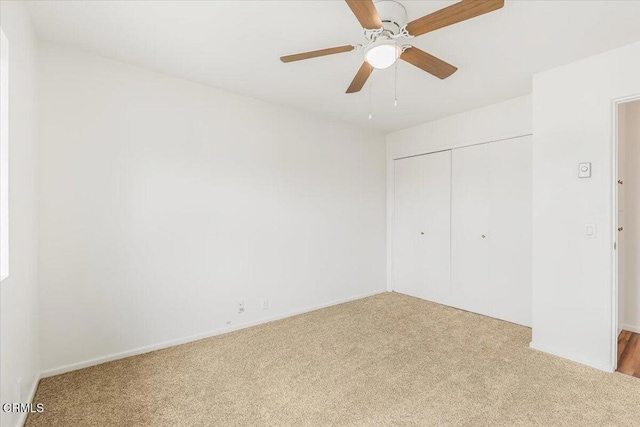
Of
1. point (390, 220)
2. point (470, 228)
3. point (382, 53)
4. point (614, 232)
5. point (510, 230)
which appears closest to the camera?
point (382, 53)

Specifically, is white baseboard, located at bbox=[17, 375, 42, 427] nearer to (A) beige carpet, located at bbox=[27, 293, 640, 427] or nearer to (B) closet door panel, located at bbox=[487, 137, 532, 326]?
(A) beige carpet, located at bbox=[27, 293, 640, 427]

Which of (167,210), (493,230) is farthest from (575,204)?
(167,210)

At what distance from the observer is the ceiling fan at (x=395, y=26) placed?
1373mm

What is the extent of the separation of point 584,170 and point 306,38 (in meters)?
2.36

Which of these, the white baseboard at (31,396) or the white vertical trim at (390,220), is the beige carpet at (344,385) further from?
the white vertical trim at (390,220)

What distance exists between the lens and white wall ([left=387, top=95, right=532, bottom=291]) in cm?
321

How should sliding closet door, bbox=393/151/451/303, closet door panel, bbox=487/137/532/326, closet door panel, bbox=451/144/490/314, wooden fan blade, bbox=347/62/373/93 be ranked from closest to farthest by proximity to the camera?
wooden fan blade, bbox=347/62/373/93
closet door panel, bbox=487/137/532/326
closet door panel, bbox=451/144/490/314
sliding closet door, bbox=393/151/451/303

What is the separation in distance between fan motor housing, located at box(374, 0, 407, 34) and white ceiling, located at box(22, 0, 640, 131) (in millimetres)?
87

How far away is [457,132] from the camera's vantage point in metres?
3.74

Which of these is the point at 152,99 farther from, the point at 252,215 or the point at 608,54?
the point at 608,54

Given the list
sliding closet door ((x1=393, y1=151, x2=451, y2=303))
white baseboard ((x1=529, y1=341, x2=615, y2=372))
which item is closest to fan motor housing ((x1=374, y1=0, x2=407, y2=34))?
sliding closet door ((x1=393, y1=151, x2=451, y2=303))

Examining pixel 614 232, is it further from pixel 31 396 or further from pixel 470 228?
pixel 31 396

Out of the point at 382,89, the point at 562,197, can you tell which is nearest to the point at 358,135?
the point at 382,89

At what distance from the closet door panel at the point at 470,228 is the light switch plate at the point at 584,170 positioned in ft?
3.58
